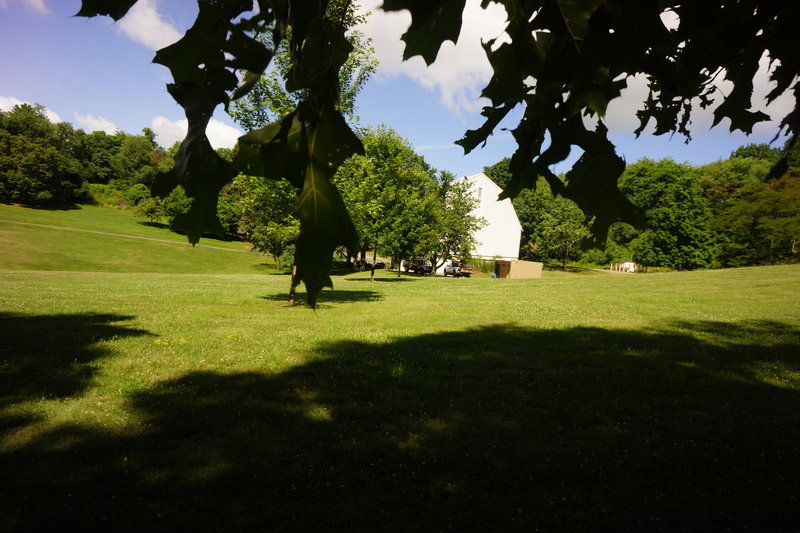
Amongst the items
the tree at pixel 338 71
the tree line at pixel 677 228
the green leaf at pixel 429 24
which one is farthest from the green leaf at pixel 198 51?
the tree line at pixel 677 228

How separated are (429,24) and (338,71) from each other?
0.40m

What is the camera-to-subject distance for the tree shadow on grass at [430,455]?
10.9 ft

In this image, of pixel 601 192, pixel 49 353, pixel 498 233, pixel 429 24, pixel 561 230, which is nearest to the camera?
pixel 429 24

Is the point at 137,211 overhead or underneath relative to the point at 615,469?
overhead

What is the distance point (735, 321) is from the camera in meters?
12.1

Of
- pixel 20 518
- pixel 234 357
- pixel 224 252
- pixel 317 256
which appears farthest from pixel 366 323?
pixel 224 252

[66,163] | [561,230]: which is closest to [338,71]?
[561,230]

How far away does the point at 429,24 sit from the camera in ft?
2.96

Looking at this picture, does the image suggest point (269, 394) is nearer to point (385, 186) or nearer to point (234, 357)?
point (234, 357)

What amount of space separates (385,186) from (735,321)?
1999 cm

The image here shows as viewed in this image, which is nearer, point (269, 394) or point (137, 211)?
point (269, 394)

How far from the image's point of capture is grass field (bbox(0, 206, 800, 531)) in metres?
3.39

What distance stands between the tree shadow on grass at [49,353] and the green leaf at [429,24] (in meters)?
6.10

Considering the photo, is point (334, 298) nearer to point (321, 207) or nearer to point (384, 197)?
point (384, 197)
